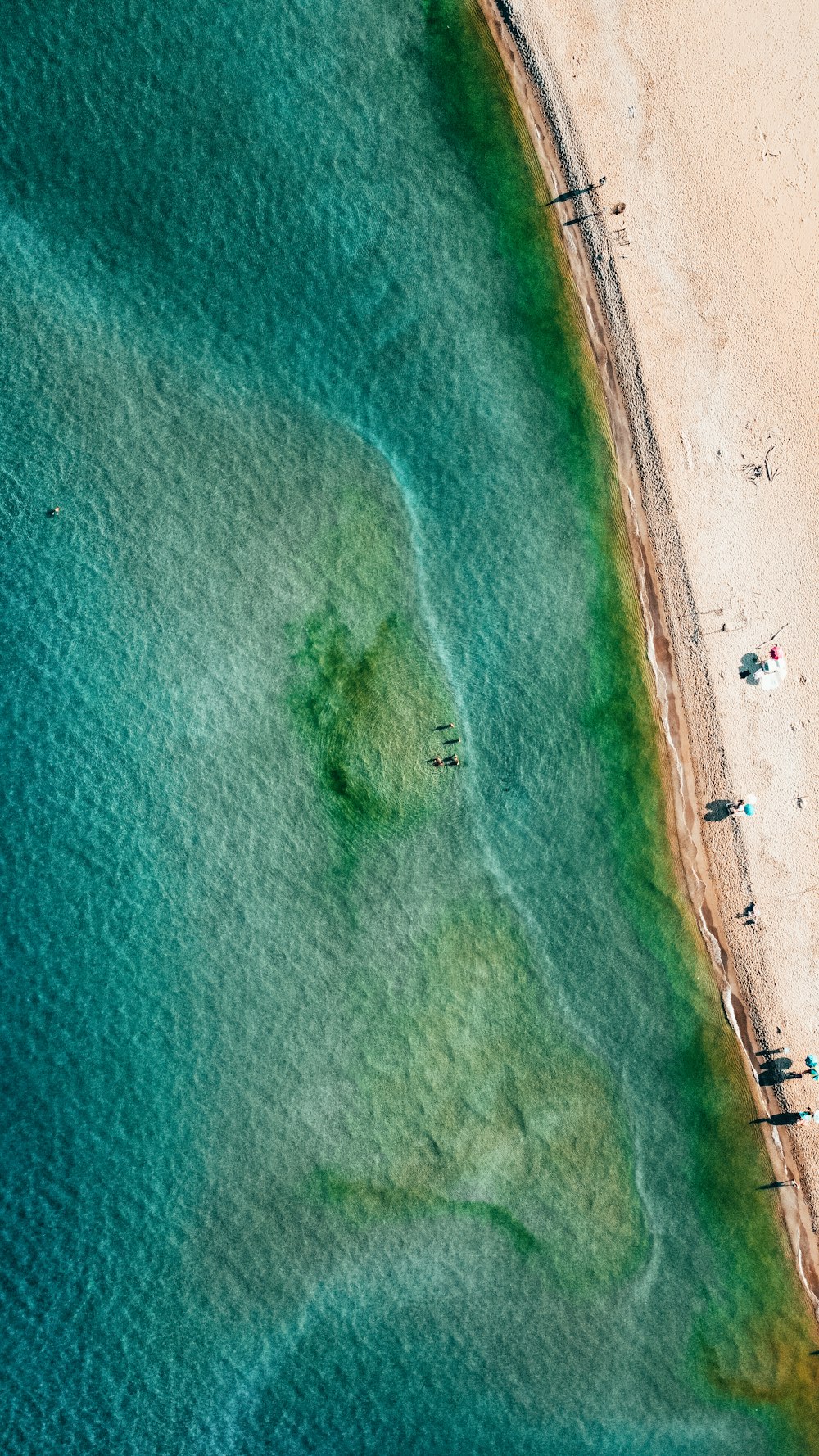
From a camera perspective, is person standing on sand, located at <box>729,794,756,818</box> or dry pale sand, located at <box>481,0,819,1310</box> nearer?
dry pale sand, located at <box>481,0,819,1310</box>

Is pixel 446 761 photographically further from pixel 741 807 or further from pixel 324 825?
pixel 741 807

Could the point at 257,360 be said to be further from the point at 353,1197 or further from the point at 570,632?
the point at 353,1197

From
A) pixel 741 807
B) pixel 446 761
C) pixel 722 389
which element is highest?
pixel 722 389

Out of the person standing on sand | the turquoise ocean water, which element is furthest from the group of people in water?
the person standing on sand

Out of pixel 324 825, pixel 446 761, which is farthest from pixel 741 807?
pixel 324 825

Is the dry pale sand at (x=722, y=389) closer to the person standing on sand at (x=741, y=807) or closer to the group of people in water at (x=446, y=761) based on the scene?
the person standing on sand at (x=741, y=807)

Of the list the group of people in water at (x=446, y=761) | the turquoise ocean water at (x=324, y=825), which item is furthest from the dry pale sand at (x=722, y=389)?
the group of people in water at (x=446, y=761)

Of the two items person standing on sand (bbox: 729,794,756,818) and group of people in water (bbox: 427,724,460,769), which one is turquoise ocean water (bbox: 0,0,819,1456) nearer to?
group of people in water (bbox: 427,724,460,769)
